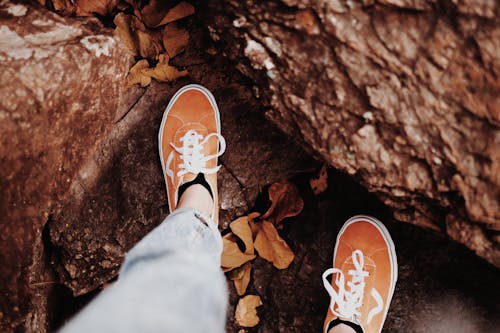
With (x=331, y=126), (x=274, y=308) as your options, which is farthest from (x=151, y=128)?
(x=274, y=308)

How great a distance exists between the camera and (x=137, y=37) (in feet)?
4.25

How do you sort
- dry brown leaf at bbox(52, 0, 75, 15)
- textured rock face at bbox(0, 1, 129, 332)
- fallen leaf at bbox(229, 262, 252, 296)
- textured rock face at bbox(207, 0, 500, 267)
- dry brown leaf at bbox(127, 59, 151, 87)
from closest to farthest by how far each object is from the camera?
1. textured rock face at bbox(207, 0, 500, 267)
2. textured rock face at bbox(0, 1, 129, 332)
3. dry brown leaf at bbox(52, 0, 75, 15)
4. dry brown leaf at bbox(127, 59, 151, 87)
5. fallen leaf at bbox(229, 262, 252, 296)

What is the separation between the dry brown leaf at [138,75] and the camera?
1.32 m

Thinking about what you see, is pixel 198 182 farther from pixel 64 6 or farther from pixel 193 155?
pixel 64 6

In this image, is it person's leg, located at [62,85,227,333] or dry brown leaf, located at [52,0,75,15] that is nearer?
person's leg, located at [62,85,227,333]

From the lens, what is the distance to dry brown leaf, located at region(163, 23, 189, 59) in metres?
1.30

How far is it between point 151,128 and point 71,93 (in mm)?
349

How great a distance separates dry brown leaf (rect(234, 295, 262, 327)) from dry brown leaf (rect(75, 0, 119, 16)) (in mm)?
1131

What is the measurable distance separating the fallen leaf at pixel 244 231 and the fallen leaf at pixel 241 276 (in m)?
0.08

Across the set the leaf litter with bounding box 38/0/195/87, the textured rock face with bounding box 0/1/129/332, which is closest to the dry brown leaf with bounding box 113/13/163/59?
the leaf litter with bounding box 38/0/195/87

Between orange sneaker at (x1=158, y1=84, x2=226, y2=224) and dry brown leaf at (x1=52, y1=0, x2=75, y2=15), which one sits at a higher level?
dry brown leaf at (x1=52, y1=0, x2=75, y2=15)

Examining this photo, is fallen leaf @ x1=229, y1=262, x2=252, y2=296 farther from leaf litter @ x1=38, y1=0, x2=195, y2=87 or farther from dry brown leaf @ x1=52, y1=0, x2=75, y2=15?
dry brown leaf @ x1=52, y1=0, x2=75, y2=15

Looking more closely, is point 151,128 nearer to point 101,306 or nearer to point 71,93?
A: point 71,93

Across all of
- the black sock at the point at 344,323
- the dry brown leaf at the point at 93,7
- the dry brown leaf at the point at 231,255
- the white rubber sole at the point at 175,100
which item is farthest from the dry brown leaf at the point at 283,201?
the dry brown leaf at the point at 93,7
